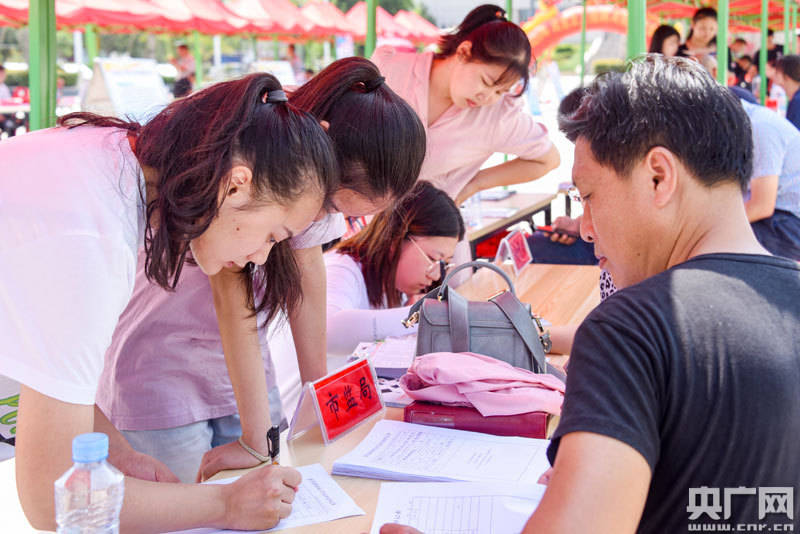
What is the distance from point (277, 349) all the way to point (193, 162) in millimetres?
1171

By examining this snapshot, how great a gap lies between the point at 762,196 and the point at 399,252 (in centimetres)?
188

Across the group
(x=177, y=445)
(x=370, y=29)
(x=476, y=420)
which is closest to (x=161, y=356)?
(x=177, y=445)

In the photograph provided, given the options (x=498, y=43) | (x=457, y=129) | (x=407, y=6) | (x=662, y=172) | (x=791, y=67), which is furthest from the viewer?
(x=407, y=6)

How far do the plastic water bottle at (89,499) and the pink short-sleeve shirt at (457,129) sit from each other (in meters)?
1.81

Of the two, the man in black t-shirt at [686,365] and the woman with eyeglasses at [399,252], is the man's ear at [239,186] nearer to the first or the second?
the man in black t-shirt at [686,365]

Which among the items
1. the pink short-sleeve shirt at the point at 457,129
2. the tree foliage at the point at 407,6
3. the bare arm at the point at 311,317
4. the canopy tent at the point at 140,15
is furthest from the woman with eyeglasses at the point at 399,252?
the tree foliage at the point at 407,6

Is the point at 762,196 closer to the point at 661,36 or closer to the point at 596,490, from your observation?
the point at 661,36

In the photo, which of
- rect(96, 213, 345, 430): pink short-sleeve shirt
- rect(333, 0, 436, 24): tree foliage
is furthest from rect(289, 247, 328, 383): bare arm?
rect(333, 0, 436, 24): tree foliage

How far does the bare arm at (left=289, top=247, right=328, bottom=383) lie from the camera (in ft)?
5.75

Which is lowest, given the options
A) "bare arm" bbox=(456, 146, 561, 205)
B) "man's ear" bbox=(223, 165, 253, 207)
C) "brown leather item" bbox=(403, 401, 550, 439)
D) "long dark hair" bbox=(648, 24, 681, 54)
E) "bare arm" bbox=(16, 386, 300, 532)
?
"brown leather item" bbox=(403, 401, 550, 439)

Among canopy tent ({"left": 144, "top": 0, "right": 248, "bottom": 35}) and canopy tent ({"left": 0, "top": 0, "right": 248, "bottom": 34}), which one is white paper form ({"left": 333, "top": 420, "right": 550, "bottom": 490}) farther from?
canopy tent ({"left": 144, "top": 0, "right": 248, "bottom": 35})

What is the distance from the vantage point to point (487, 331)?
172 cm

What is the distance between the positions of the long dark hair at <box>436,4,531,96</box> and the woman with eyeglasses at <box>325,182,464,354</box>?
450 mm

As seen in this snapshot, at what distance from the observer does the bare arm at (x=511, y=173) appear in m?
2.98
